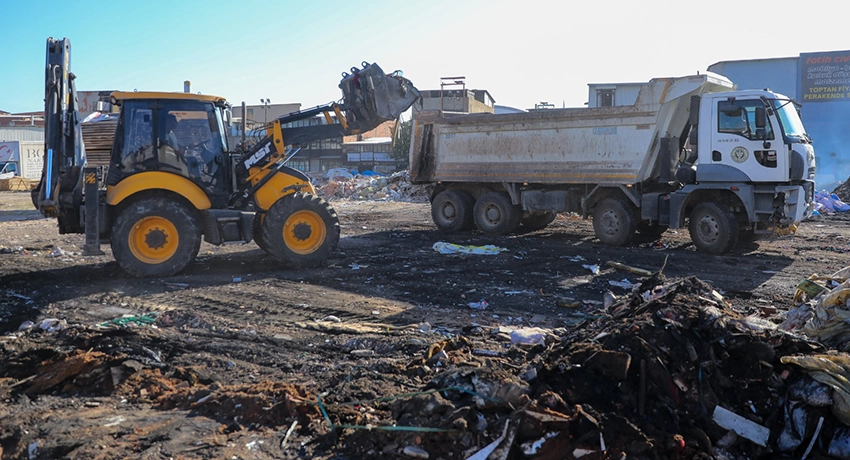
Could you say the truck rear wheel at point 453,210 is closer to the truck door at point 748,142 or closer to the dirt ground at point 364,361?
the dirt ground at point 364,361

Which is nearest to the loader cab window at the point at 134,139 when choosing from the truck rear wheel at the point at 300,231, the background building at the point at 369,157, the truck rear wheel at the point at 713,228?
the truck rear wheel at the point at 300,231

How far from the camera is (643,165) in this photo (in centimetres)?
1090

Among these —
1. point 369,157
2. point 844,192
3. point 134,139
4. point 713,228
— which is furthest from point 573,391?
point 369,157

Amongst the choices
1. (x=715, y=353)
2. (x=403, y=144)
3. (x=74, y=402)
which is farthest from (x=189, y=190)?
(x=403, y=144)

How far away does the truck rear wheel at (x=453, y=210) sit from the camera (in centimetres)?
1370

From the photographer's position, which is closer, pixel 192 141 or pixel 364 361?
pixel 364 361

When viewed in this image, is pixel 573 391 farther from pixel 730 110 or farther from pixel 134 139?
pixel 730 110

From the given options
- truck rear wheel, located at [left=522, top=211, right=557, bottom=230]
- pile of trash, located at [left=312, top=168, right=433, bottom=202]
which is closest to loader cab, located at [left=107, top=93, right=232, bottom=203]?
truck rear wheel, located at [left=522, top=211, right=557, bottom=230]

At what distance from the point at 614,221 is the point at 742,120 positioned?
8.59 ft

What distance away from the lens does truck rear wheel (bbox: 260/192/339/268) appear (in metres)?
8.95

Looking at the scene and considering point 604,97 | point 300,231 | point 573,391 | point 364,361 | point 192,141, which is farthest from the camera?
point 604,97

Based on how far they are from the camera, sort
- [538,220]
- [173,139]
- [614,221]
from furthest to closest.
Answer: [538,220], [614,221], [173,139]

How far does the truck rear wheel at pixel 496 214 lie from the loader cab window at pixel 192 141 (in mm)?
5918

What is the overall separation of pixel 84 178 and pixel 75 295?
149cm
